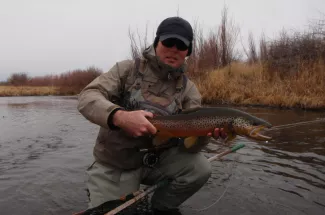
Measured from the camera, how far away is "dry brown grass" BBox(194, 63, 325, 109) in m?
11.4

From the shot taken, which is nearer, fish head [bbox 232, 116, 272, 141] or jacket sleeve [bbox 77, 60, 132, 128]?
jacket sleeve [bbox 77, 60, 132, 128]

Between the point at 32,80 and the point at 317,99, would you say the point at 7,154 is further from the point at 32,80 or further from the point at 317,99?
the point at 32,80

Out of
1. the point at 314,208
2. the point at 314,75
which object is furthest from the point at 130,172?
the point at 314,75

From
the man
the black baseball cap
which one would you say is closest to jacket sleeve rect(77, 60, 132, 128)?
the man

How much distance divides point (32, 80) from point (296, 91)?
4501 cm

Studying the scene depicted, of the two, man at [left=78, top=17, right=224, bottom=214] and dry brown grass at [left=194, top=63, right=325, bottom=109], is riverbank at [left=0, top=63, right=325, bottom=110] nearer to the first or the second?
dry brown grass at [left=194, top=63, right=325, bottom=109]

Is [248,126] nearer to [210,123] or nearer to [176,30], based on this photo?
[210,123]

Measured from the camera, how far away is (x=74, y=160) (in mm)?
5336

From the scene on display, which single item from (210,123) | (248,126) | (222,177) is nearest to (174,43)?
(210,123)

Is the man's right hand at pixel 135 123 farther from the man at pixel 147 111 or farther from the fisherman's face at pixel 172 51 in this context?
the fisherman's face at pixel 172 51

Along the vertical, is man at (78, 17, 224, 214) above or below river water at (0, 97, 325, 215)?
above

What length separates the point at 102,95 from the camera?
2520mm

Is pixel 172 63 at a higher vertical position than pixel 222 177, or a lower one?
higher

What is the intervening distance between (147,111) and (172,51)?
0.61m
